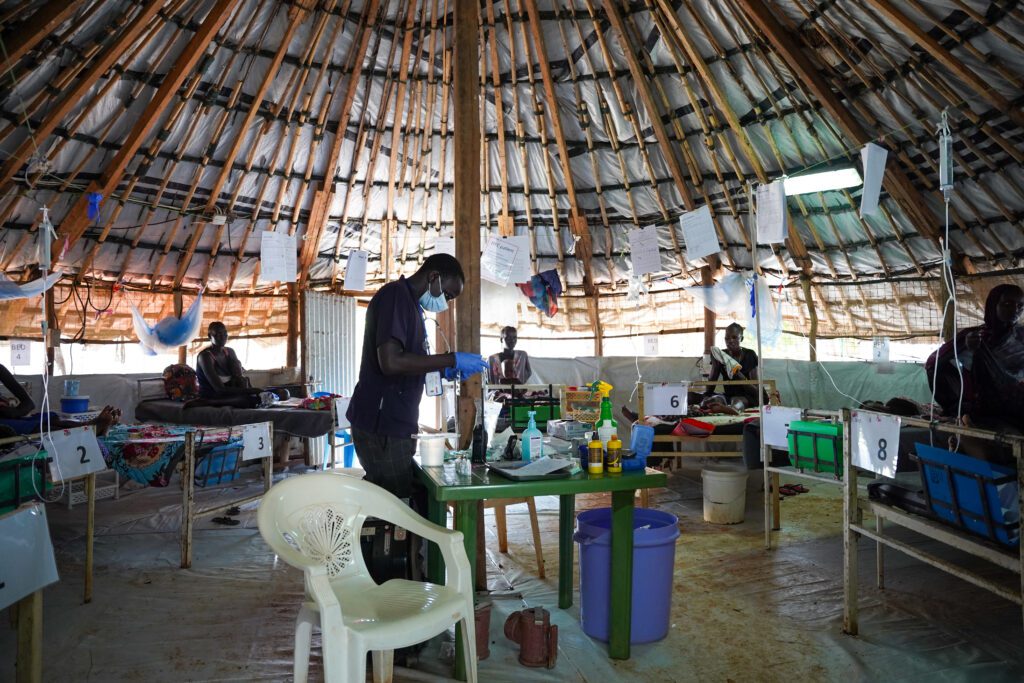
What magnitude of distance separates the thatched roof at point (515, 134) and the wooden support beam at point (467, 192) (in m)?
2.10

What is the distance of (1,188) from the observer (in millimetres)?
5695

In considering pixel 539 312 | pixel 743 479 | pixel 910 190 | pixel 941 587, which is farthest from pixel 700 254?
pixel 539 312

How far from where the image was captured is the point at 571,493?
253cm

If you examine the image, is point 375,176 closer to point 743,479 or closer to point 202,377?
point 202,377

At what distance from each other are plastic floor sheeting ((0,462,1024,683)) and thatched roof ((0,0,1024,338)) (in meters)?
2.81

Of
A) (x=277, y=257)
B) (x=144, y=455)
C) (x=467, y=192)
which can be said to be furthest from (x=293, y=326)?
(x=467, y=192)

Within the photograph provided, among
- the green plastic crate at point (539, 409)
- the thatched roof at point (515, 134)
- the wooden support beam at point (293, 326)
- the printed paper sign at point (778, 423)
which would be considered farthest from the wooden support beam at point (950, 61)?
the wooden support beam at point (293, 326)

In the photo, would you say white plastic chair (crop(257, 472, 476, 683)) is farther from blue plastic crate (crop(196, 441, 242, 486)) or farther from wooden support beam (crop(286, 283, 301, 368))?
wooden support beam (crop(286, 283, 301, 368))

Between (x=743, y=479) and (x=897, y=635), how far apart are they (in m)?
1.89

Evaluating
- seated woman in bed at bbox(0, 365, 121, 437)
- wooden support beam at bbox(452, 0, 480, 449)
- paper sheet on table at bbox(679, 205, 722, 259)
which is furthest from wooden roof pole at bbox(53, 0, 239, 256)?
paper sheet on table at bbox(679, 205, 722, 259)

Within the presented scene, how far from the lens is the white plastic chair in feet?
6.09

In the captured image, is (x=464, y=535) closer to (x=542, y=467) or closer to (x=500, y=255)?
(x=542, y=467)

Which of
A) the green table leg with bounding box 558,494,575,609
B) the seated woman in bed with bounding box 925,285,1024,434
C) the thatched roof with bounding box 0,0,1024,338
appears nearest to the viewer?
the green table leg with bounding box 558,494,575,609

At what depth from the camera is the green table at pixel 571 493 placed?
2.37 m
